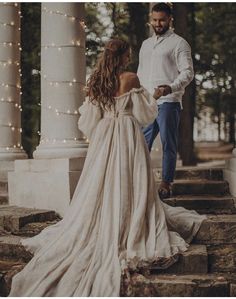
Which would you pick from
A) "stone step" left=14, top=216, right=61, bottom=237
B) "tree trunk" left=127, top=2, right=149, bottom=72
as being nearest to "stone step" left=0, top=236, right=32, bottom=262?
"stone step" left=14, top=216, right=61, bottom=237

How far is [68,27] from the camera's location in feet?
23.2

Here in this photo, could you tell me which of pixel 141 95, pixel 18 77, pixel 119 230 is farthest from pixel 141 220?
pixel 18 77

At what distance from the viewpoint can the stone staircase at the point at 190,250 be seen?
464 centimetres

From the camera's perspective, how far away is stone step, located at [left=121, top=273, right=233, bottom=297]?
4.59 m

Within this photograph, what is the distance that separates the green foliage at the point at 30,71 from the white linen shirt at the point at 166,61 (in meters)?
6.72

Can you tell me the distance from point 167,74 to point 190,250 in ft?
7.76

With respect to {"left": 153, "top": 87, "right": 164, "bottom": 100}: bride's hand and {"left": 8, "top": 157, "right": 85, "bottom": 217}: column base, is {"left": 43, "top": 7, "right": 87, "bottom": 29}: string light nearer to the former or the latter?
{"left": 8, "top": 157, "right": 85, "bottom": 217}: column base

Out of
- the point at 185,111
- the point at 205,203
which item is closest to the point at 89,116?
the point at 205,203

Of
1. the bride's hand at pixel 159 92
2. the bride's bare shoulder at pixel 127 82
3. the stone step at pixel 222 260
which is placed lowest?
the stone step at pixel 222 260

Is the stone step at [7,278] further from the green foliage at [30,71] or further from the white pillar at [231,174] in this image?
the green foliage at [30,71]

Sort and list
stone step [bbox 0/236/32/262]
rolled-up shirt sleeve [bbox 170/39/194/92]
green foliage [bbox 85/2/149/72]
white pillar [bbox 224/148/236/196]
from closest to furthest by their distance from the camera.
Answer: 1. stone step [bbox 0/236/32/262]
2. rolled-up shirt sleeve [bbox 170/39/194/92]
3. white pillar [bbox 224/148/236/196]
4. green foliage [bbox 85/2/149/72]

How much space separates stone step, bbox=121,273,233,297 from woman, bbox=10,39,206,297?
0.50 feet

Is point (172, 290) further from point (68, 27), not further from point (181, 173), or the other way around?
point (68, 27)

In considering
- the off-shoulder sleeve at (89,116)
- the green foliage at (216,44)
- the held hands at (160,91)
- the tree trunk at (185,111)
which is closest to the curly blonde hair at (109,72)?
the off-shoulder sleeve at (89,116)
